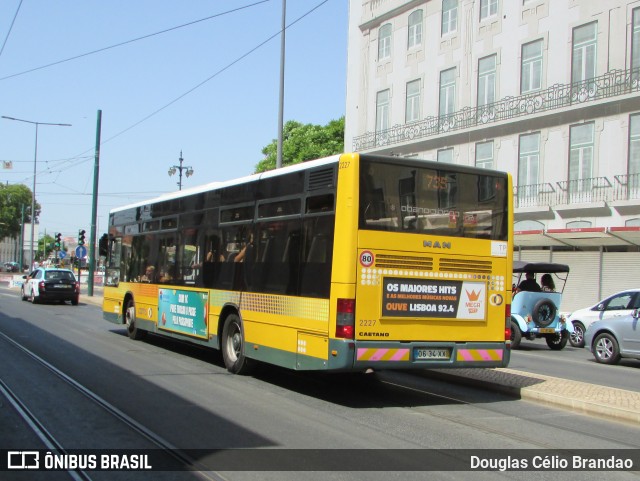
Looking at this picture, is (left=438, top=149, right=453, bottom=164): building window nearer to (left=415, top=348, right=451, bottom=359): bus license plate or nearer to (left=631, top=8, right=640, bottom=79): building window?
(left=631, top=8, right=640, bottom=79): building window

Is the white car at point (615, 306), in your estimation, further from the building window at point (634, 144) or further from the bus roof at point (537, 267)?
the building window at point (634, 144)

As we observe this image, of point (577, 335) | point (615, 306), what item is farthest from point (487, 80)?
point (615, 306)

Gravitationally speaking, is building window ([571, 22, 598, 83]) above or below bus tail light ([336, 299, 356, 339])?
above

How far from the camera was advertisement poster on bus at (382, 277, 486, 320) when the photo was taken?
29.5ft

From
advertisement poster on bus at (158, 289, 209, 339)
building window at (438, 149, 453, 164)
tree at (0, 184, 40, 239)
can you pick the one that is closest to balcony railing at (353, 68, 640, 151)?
building window at (438, 149, 453, 164)

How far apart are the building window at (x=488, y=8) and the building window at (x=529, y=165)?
5806mm

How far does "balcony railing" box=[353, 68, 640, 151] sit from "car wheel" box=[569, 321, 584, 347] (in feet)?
32.2

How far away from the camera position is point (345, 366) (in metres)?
8.56

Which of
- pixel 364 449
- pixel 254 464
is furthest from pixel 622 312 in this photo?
pixel 254 464

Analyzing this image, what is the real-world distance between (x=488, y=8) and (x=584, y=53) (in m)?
5.78

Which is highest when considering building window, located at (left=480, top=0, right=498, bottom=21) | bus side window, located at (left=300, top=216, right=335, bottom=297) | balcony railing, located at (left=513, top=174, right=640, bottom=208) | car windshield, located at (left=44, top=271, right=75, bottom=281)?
building window, located at (left=480, top=0, right=498, bottom=21)

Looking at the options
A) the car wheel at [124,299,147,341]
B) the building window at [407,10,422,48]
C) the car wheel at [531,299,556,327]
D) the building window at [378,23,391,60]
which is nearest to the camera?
the car wheel at [124,299,147,341]

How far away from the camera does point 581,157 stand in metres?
27.7

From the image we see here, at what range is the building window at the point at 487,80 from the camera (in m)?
31.4
